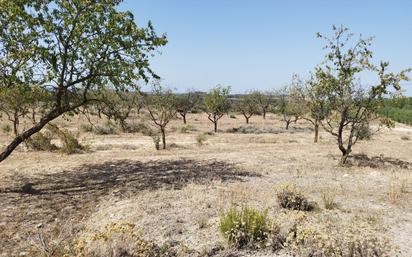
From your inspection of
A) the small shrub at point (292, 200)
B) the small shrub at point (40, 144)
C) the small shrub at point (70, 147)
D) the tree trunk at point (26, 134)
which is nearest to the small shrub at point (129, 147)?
the small shrub at point (70, 147)

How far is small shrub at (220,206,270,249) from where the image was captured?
23.7 feet

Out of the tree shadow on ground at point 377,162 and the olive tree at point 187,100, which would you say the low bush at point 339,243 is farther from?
the olive tree at point 187,100

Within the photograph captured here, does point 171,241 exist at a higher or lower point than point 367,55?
lower

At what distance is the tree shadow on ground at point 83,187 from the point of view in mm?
9117

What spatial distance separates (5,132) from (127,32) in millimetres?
26302

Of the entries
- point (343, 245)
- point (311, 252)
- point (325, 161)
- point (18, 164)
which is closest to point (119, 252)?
point (311, 252)

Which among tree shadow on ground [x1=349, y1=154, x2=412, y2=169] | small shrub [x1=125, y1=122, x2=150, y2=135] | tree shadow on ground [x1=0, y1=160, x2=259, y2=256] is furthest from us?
small shrub [x1=125, y1=122, x2=150, y2=135]

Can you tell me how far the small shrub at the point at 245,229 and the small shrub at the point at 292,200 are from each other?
229cm

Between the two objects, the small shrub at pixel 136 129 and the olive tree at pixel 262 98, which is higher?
the olive tree at pixel 262 98

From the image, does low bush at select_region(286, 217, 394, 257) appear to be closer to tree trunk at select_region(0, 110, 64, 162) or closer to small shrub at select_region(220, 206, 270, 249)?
small shrub at select_region(220, 206, 270, 249)

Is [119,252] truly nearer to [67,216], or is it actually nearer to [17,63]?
[67,216]

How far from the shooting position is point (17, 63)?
1117 centimetres

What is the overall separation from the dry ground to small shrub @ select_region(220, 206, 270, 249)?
1.01 ft

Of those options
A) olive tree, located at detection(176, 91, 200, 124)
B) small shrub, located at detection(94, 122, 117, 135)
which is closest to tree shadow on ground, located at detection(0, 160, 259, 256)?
small shrub, located at detection(94, 122, 117, 135)
